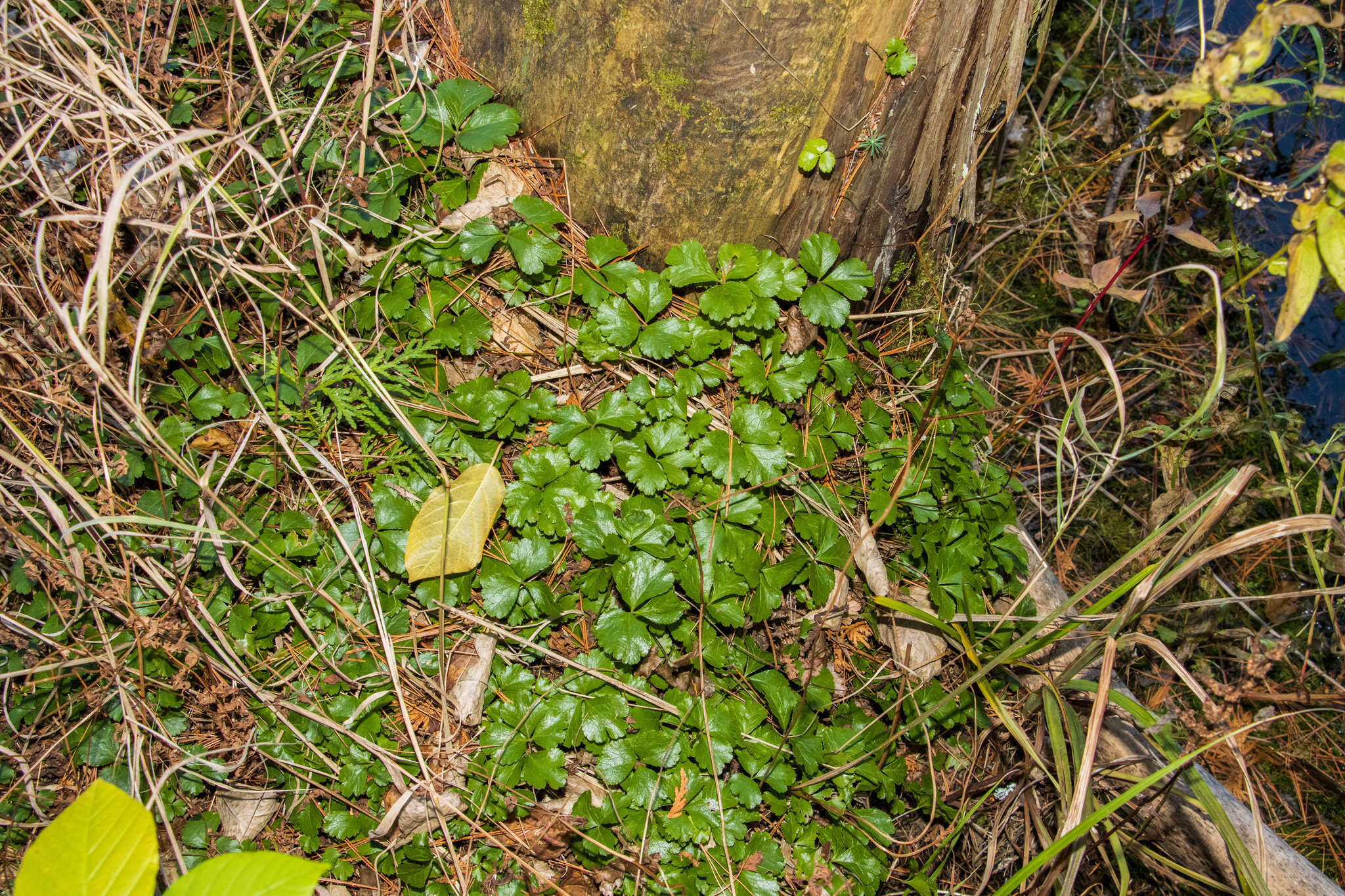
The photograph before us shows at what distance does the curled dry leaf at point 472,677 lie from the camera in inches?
82.7

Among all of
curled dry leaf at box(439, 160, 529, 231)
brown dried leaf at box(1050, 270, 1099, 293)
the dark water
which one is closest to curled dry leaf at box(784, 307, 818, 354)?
curled dry leaf at box(439, 160, 529, 231)

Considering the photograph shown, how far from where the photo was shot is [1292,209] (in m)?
3.55

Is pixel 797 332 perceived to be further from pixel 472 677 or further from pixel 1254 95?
pixel 472 677

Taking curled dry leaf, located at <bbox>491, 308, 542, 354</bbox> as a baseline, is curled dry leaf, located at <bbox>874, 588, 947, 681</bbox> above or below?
below

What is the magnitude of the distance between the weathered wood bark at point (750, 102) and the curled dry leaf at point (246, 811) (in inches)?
79.4

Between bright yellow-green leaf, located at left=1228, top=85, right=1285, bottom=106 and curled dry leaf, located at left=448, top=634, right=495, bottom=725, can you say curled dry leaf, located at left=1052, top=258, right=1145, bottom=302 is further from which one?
curled dry leaf, located at left=448, top=634, right=495, bottom=725

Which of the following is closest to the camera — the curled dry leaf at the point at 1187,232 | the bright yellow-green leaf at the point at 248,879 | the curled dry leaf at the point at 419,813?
the bright yellow-green leaf at the point at 248,879

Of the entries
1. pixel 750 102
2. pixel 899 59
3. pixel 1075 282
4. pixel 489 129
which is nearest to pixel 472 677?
pixel 489 129

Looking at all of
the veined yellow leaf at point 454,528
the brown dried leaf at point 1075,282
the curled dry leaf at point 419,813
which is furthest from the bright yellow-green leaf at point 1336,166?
the curled dry leaf at point 419,813

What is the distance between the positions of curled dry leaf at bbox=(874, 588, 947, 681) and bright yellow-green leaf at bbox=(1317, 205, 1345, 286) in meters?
1.36

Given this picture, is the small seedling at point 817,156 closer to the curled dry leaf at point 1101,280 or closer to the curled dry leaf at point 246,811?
the curled dry leaf at point 1101,280

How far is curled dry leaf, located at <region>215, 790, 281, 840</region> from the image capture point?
205 centimetres

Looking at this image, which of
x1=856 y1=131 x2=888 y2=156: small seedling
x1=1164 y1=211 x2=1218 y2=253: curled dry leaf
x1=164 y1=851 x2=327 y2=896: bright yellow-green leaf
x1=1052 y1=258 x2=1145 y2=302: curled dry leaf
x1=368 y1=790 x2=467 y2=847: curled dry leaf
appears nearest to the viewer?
x1=164 y1=851 x2=327 y2=896: bright yellow-green leaf

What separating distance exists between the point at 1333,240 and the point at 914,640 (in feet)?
4.83
